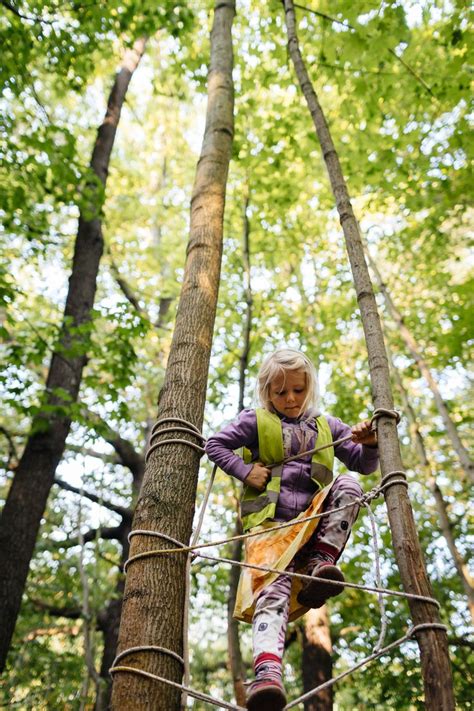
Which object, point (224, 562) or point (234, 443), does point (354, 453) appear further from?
point (224, 562)

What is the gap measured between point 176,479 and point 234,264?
6739 millimetres

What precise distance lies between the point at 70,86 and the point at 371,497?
5.74 m

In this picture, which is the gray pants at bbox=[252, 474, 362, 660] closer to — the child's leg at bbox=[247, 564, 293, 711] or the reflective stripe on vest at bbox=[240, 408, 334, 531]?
the child's leg at bbox=[247, 564, 293, 711]

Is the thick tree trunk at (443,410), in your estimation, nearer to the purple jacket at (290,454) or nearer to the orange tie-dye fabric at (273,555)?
the purple jacket at (290,454)

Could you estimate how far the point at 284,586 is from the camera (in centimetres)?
209

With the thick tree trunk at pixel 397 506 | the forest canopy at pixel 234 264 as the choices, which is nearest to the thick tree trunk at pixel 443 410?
the forest canopy at pixel 234 264

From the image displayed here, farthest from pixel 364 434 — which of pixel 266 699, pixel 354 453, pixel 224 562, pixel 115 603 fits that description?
pixel 115 603

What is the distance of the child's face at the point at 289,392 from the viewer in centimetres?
263

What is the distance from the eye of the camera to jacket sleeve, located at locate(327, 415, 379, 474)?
243 centimetres

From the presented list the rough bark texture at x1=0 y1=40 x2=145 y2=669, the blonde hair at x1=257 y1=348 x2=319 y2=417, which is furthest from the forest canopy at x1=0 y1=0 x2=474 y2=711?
the blonde hair at x1=257 y1=348 x2=319 y2=417

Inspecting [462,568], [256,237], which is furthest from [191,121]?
[462,568]

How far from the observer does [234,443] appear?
2.46 meters

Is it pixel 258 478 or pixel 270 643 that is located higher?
pixel 258 478

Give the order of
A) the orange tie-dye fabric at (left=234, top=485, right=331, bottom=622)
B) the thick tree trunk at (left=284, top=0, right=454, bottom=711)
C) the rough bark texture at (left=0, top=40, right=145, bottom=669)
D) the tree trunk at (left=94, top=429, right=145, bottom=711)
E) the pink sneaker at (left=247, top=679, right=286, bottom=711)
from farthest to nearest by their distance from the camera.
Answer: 1. the tree trunk at (left=94, top=429, right=145, bottom=711)
2. the rough bark texture at (left=0, top=40, right=145, bottom=669)
3. the orange tie-dye fabric at (left=234, top=485, right=331, bottom=622)
4. the pink sneaker at (left=247, top=679, right=286, bottom=711)
5. the thick tree trunk at (left=284, top=0, right=454, bottom=711)
